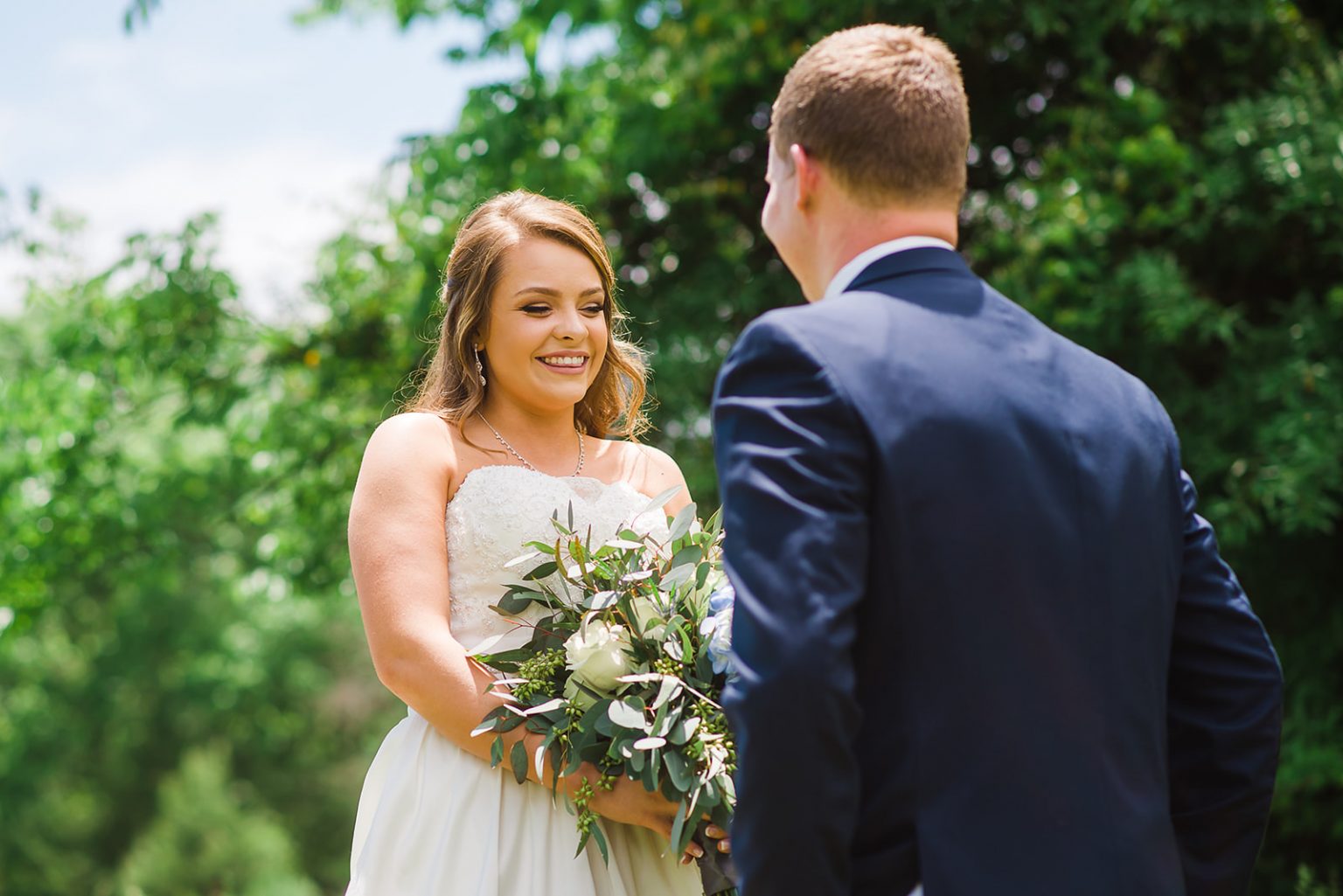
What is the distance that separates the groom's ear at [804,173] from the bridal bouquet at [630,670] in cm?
80

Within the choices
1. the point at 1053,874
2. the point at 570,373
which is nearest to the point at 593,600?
the point at 570,373

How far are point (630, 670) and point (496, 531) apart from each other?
1.92ft

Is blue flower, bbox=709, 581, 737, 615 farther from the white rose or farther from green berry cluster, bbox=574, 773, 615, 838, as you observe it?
green berry cluster, bbox=574, 773, 615, 838

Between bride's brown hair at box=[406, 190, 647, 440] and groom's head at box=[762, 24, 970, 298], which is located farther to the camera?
bride's brown hair at box=[406, 190, 647, 440]

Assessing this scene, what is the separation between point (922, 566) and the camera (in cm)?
174

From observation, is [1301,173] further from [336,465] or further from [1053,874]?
[336,465]

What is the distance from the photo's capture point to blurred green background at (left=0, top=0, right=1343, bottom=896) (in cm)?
534

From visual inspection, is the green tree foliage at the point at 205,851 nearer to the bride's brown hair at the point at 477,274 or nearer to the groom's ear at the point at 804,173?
the bride's brown hair at the point at 477,274

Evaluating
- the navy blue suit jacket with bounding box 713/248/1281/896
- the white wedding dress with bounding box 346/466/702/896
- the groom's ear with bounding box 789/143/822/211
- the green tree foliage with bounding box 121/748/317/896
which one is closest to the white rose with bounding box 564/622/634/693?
A: the white wedding dress with bounding box 346/466/702/896

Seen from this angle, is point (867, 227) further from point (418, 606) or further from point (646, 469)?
point (646, 469)

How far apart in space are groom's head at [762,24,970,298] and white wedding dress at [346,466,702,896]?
104 cm

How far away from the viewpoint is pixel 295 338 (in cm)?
752

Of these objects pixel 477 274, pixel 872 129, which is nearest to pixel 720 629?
pixel 872 129

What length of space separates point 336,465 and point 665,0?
318 centimetres
